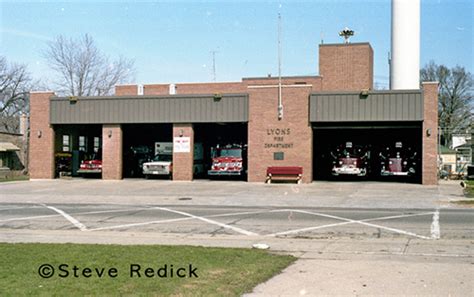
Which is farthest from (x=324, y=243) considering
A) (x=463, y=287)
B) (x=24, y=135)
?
(x=24, y=135)

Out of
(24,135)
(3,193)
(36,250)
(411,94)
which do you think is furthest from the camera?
(24,135)

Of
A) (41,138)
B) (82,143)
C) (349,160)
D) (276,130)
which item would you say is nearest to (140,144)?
(82,143)

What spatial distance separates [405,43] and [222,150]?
51.8ft

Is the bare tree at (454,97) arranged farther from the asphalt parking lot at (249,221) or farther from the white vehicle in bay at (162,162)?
the asphalt parking lot at (249,221)

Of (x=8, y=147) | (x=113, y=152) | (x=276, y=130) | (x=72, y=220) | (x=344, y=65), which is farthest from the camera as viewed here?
(x=8, y=147)

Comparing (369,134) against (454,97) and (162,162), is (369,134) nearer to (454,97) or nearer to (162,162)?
(162,162)

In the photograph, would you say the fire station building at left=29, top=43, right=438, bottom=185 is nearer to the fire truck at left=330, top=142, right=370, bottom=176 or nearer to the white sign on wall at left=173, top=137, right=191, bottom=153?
the white sign on wall at left=173, top=137, right=191, bottom=153

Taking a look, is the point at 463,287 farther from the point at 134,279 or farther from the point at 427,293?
the point at 134,279

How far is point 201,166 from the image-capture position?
42.3 meters

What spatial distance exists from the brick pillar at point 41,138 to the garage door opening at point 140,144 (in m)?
5.30

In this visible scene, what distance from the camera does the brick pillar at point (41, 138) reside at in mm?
39219

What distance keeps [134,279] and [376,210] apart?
13.2 meters

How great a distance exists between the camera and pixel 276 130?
35281 mm

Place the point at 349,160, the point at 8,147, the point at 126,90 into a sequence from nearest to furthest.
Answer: the point at 349,160 → the point at 8,147 → the point at 126,90
